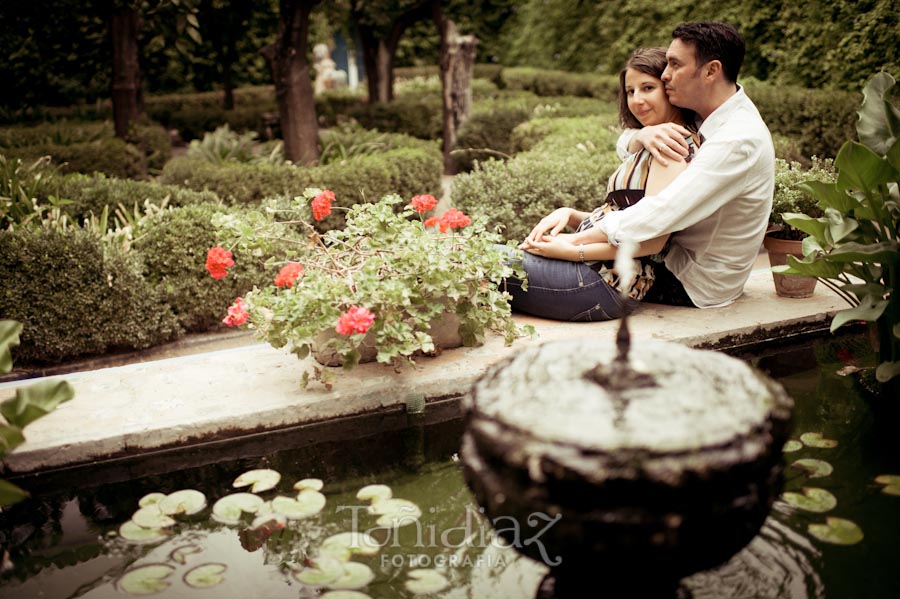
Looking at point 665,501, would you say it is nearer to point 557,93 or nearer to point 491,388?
point 491,388

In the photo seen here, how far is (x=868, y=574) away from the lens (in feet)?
7.38

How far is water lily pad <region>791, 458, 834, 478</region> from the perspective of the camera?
2764 millimetres

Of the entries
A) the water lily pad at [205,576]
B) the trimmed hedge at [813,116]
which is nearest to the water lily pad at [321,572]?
the water lily pad at [205,576]

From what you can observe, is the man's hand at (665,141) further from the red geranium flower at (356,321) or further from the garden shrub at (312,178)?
the garden shrub at (312,178)

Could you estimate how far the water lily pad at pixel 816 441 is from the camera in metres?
2.96

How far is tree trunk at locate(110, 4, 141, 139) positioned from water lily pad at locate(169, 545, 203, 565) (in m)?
7.18

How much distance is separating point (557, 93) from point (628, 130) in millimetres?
12991

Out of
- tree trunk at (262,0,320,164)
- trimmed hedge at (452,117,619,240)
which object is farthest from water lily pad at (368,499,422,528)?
tree trunk at (262,0,320,164)

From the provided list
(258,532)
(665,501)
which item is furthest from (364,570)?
(665,501)

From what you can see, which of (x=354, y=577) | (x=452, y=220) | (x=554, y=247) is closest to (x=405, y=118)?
(x=452, y=220)

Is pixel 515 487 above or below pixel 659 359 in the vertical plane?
below

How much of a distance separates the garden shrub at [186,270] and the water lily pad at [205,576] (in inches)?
106

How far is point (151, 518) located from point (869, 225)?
3.21 metres

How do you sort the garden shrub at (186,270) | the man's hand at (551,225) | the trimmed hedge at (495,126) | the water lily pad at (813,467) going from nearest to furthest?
the water lily pad at (813,467)
the man's hand at (551,225)
the garden shrub at (186,270)
the trimmed hedge at (495,126)
